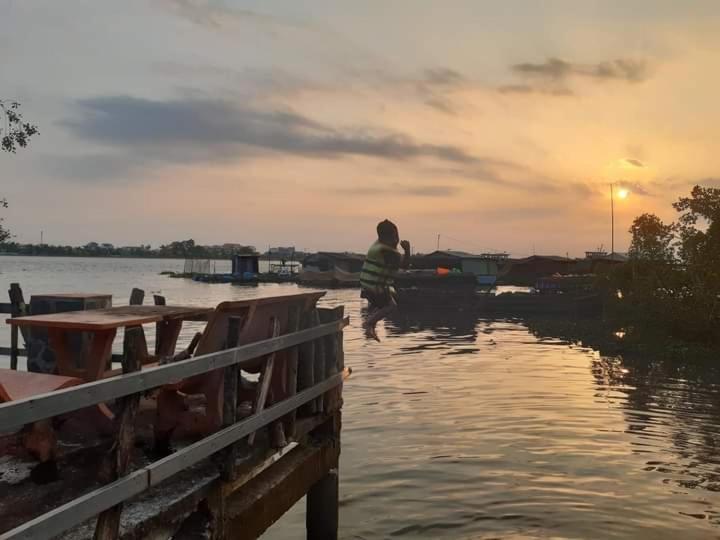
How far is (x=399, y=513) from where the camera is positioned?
7.29 m

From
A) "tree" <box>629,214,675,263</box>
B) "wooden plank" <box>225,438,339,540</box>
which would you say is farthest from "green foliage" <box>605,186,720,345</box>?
Answer: "wooden plank" <box>225,438,339,540</box>

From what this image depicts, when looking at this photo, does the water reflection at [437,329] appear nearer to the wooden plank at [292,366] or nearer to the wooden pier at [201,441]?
the wooden pier at [201,441]

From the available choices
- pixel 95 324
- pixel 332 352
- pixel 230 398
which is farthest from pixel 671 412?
pixel 95 324

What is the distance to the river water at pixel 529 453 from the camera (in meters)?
7.04

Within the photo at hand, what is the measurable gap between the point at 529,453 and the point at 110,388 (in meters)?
8.01

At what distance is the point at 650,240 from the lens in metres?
26.5

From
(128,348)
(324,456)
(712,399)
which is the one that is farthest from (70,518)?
(712,399)

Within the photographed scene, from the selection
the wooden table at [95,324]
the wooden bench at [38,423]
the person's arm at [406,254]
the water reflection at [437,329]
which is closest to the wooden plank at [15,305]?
the wooden table at [95,324]

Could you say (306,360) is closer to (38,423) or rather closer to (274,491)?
(274,491)

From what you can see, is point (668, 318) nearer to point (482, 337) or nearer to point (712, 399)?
point (482, 337)

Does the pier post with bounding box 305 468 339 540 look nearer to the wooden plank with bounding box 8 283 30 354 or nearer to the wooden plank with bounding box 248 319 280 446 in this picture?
the wooden plank with bounding box 248 319 280 446

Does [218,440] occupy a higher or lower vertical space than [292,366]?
lower

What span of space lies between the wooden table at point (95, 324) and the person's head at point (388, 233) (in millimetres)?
4011

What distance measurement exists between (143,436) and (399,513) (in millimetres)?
3572
